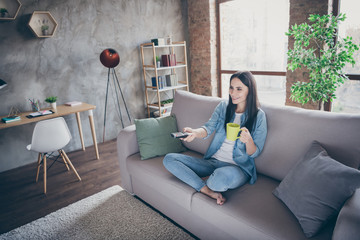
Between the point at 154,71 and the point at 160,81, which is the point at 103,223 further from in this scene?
the point at 154,71

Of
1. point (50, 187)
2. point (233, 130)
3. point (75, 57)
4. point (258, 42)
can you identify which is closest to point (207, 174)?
point (233, 130)

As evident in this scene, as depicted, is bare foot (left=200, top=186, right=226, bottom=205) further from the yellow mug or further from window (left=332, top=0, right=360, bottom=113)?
window (left=332, top=0, right=360, bottom=113)

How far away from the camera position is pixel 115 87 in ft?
13.6

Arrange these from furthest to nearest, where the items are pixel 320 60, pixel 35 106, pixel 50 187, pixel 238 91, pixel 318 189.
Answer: pixel 35 106 → pixel 320 60 → pixel 50 187 → pixel 238 91 → pixel 318 189

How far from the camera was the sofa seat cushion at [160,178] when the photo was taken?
5.63 feet

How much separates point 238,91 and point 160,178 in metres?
0.85

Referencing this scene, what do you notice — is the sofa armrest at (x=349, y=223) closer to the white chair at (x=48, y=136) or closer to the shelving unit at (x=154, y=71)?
the white chair at (x=48, y=136)

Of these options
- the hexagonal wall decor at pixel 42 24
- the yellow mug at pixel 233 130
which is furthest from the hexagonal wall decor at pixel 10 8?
the yellow mug at pixel 233 130

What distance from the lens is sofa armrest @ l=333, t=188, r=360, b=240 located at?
989mm

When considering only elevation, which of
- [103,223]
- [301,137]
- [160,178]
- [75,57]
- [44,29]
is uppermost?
[44,29]

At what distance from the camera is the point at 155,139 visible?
224cm

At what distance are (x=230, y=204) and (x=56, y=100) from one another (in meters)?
2.99

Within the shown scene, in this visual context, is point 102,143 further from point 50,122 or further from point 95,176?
point 50,122

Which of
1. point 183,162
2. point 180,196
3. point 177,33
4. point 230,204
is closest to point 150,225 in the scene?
point 180,196
